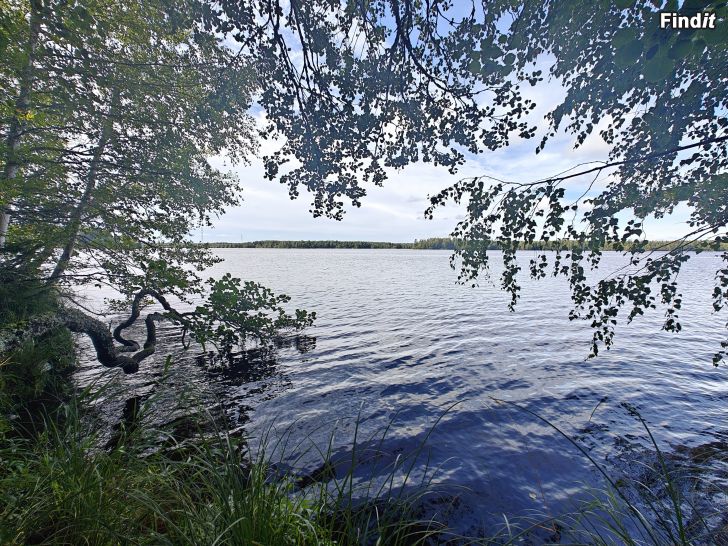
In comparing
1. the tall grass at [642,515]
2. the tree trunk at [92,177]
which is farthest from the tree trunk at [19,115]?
the tall grass at [642,515]

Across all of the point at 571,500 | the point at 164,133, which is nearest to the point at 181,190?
the point at 164,133

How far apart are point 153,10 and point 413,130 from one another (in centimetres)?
765

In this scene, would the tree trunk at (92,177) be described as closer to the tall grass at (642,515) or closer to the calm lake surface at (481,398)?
the calm lake surface at (481,398)

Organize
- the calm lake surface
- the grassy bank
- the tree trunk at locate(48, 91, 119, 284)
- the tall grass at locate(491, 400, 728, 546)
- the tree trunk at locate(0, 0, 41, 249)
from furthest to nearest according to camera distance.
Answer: the tree trunk at locate(48, 91, 119, 284) → the calm lake surface → the tree trunk at locate(0, 0, 41, 249) → the tall grass at locate(491, 400, 728, 546) → the grassy bank

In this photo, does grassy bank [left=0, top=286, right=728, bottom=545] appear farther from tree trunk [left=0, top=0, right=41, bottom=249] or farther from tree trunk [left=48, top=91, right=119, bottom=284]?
tree trunk [left=0, top=0, right=41, bottom=249]

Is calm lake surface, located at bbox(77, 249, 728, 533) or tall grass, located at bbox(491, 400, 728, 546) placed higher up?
tall grass, located at bbox(491, 400, 728, 546)

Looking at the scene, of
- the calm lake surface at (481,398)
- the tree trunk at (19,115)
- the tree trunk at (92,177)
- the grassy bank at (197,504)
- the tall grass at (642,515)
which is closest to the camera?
the grassy bank at (197,504)

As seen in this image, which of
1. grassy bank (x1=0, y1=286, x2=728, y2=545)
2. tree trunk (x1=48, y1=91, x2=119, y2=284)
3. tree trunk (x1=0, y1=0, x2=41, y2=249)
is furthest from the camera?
tree trunk (x1=48, y1=91, x2=119, y2=284)

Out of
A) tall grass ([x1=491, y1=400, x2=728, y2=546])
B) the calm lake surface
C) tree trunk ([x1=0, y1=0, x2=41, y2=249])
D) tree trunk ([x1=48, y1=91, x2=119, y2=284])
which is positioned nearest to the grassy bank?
tall grass ([x1=491, y1=400, x2=728, y2=546])

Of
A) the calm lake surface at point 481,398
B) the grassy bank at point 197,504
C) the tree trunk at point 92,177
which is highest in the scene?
the tree trunk at point 92,177

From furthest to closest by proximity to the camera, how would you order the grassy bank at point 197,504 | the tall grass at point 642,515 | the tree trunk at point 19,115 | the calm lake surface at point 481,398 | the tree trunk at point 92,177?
the tree trunk at point 92,177
the calm lake surface at point 481,398
the tree trunk at point 19,115
the tall grass at point 642,515
the grassy bank at point 197,504

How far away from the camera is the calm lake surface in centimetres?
684

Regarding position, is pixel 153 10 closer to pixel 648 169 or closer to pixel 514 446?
pixel 648 169

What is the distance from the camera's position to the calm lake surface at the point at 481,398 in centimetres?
684
